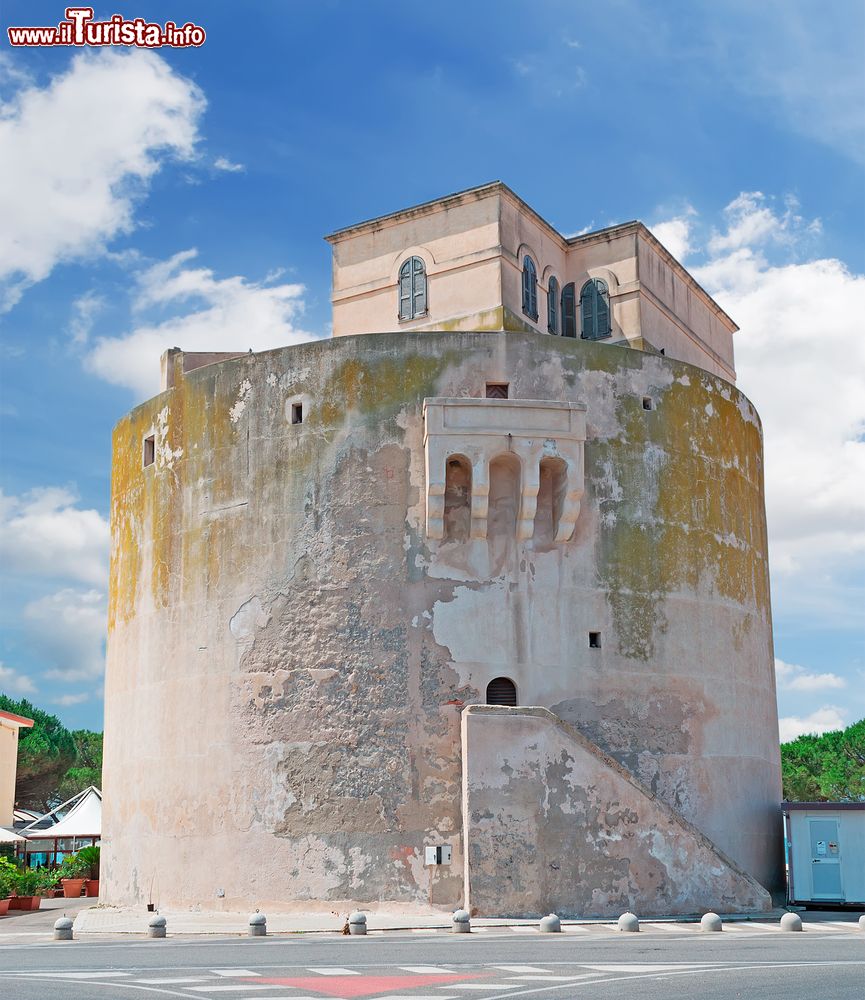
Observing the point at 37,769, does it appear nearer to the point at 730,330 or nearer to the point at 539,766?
the point at 730,330

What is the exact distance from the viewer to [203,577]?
24.0 m

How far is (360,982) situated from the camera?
1240cm

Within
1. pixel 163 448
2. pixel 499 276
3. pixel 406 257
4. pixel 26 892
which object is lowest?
pixel 26 892

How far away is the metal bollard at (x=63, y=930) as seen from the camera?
62.0 feet

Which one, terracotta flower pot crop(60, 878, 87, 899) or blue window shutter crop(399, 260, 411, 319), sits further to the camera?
terracotta flower pot crop(60, 878, 87, 899)

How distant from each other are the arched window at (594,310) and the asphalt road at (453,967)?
1480 cm

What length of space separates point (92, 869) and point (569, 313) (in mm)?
18470

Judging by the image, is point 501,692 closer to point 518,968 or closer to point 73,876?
point 518,968

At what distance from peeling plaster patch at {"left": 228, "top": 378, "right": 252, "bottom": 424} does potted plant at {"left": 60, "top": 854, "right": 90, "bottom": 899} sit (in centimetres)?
1425

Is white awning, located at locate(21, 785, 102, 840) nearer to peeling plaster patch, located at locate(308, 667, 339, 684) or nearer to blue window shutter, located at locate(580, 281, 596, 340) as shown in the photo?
peeling plaster patch, located at locate(308, 667, 339, 684)

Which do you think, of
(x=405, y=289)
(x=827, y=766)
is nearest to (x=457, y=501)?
(x=405, y=289)

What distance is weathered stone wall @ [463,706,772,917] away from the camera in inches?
805

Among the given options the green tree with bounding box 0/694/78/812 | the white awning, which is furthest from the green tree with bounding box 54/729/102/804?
the white awning

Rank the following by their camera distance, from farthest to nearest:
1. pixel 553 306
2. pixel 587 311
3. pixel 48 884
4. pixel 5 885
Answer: pixel 48 884
pixel 587 311
pixel 553 306
pixel 5 885
